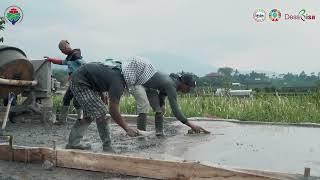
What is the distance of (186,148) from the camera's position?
6176 mm

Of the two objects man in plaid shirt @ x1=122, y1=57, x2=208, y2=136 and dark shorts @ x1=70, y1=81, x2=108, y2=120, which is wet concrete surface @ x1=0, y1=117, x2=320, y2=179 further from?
dark shorts @ x1=70, y1=81, x2=108, y2=120

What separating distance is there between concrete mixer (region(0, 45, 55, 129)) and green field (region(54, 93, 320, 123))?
1.81 meters

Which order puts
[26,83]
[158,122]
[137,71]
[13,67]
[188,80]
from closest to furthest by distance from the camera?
1. [137,71]
2. [188,80]
3. [158,122]
4. [13,67]
5. [26,83]

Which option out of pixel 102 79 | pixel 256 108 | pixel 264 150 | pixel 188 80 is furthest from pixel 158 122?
pixel 256 108

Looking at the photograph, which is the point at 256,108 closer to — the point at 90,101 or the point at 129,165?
the point at 90,101

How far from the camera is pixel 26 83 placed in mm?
8859

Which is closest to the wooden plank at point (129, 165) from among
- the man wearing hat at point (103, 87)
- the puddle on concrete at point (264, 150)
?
the man wearing hat at point (103, 87)

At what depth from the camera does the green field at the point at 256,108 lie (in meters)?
10.4

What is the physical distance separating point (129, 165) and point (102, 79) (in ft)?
4.20

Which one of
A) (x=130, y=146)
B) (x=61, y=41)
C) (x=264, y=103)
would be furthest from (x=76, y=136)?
(x=264, y=103)

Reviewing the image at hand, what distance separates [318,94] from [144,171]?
8.04m

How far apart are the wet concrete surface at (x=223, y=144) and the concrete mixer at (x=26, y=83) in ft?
1.32

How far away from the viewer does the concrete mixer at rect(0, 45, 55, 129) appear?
856 centimetres

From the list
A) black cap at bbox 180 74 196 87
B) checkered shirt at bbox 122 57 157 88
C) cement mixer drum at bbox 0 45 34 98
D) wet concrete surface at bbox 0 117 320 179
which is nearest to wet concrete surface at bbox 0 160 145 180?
wet concrete surface at bbox 0 117 320 179
